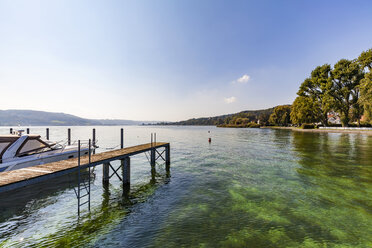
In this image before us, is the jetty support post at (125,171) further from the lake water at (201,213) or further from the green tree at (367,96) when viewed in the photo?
the green tree at (367,96)

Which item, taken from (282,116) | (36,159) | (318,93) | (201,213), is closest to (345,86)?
(318,93)

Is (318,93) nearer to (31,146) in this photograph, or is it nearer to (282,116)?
(282,116)

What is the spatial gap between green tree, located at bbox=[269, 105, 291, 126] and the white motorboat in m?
131

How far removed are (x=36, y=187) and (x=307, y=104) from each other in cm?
8962

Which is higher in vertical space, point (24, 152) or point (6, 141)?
point (6, 141)

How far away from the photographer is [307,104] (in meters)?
73.8

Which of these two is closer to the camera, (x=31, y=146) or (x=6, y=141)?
(x=6, y=141)

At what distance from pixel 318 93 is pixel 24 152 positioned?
95.7 metres

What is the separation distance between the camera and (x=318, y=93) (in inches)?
2943

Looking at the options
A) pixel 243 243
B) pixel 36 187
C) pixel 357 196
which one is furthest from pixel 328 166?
pixel 36 187

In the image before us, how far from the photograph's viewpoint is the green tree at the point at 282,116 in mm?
119725

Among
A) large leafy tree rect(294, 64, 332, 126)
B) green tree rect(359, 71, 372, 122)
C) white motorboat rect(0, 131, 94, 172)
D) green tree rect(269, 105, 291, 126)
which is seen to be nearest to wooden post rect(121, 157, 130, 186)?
white motorboat rect(0, 131, 94, 172)

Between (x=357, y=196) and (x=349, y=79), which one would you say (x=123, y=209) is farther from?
(x=349, y=79)

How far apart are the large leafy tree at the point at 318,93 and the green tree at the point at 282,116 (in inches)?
1573
